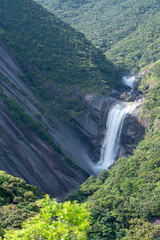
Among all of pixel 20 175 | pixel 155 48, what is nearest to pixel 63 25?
pixel 155 48

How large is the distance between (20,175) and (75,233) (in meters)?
29.8

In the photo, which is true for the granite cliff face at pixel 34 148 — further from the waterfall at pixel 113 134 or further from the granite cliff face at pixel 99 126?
the waterfall at pixel 113 134

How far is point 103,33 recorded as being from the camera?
332 feet

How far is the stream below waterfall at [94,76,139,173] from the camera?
55.0 meters

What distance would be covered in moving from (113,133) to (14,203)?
29231mm

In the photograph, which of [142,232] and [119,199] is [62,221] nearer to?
[142,232]

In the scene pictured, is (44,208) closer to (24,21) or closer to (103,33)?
(24,21)

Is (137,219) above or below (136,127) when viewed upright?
below

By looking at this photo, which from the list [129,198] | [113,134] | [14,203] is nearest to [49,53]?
[113,134]

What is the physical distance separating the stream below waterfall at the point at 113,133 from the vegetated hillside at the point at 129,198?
7.63 meters

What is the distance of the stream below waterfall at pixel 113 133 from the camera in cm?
5503

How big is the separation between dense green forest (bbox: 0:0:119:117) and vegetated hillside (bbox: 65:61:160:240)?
18.0 meters

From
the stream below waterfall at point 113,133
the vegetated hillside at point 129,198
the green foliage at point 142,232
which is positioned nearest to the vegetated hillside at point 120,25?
the stream below waterfall at point 113,133

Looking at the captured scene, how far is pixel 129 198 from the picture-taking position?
33969mm
